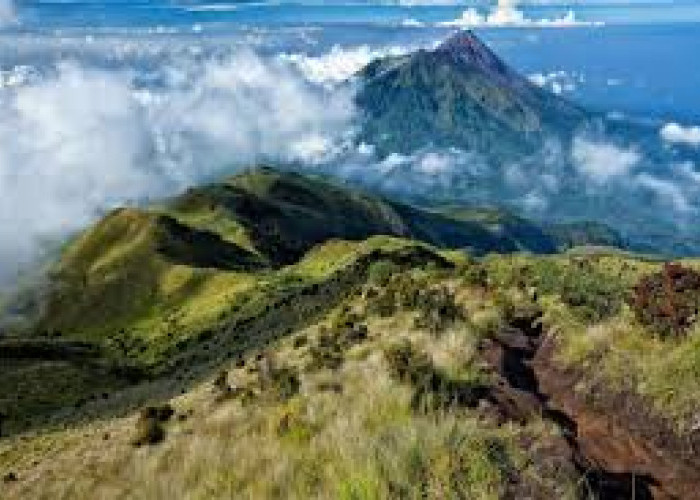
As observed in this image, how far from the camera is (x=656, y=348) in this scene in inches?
989

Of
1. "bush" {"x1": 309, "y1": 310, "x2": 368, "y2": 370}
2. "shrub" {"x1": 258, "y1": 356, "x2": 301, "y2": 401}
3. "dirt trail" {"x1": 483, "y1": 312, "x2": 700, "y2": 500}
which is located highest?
"dirt trail" {"x1": 483, "y1": 312, "x2": 700, "y2": 500}

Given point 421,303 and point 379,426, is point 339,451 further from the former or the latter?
point 421,303

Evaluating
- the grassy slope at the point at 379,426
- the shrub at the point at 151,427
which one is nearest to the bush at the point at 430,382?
the grassy slope at the point at 379,426

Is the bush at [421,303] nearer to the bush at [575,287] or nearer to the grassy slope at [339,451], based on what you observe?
the grassy slope at [339,451]

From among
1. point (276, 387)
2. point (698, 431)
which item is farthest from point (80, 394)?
point (698, 431)

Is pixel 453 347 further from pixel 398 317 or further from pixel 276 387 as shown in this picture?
pixel 398 317

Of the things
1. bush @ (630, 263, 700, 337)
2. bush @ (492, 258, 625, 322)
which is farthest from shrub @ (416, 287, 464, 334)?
bush @ (630, 263, 700, 337)

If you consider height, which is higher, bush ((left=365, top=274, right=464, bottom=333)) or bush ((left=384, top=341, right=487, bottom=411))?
bush ((left=384, top=341, right=487, bottom=411))

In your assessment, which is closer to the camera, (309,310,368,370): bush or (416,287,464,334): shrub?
(309,310,368,370): bush

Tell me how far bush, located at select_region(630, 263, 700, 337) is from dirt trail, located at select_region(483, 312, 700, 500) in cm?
192

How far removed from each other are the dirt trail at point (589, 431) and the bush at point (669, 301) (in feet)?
6.29

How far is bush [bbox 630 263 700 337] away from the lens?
25.4 m

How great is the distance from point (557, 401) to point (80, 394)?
107 meters

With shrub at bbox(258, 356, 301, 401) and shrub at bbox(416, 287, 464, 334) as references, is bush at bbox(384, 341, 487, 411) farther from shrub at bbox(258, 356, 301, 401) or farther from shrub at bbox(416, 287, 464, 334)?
shrub at bbox(416, 287, 464, 334)
